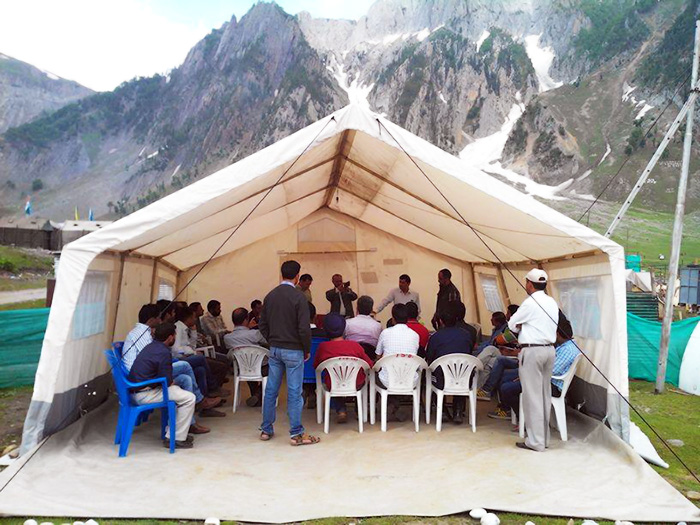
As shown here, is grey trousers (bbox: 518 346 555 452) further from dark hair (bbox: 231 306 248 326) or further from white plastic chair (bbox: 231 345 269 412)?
dark hair (bbox: 231 306 248 326)

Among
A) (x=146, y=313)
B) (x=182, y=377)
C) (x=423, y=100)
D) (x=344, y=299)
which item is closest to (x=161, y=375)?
(x=182, y=377)

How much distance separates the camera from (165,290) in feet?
30.1

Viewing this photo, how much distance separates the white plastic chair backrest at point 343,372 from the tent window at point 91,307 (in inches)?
80.4

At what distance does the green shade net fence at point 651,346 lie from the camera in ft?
27.7

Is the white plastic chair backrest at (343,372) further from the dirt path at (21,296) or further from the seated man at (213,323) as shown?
the dirt path at (21,296)

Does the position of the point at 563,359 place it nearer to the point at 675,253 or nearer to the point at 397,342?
the point at 397,342

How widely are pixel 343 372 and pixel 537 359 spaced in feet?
5.40

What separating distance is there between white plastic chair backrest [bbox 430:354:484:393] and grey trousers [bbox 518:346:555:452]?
0.61m

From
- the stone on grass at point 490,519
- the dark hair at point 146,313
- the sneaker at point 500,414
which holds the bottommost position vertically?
the stone on grass at point 490,519

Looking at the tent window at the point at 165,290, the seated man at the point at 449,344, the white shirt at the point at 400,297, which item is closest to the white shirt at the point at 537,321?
the seated man at the point at 449,344

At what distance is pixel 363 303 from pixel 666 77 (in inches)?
3680

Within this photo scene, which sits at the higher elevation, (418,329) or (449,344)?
(418,329)

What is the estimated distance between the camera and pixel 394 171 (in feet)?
20.1

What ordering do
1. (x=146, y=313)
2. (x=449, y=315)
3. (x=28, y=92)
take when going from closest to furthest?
(x=146, y=313) → (x=449, y=315) → (x=28, y=92)
